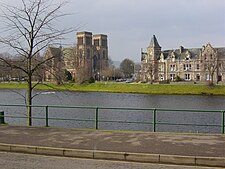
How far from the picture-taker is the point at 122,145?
30.3 feet

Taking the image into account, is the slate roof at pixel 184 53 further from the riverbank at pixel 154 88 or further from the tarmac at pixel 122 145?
the tarmac at pixel 122 145

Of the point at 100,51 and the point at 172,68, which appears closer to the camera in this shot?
Result: the point at 172,68

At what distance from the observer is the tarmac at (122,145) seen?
7961mm

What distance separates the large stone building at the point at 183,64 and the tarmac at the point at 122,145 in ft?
251

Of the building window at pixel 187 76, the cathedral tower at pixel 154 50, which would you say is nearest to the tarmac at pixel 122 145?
the building window at pixel 187 76

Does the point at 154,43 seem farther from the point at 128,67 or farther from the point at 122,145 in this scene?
the point at 122,145

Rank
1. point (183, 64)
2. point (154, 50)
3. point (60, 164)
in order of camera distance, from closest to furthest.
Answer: point (60, 164)
point (183, 64)
point (154, 50)

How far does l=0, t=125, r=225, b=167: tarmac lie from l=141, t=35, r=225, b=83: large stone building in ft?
251

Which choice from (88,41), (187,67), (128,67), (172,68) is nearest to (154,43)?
(172,68)

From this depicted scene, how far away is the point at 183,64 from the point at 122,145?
3777 inches

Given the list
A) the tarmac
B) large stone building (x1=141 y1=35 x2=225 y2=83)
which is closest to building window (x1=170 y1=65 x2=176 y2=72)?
large stone building (x1=141 y1=35 x2=225 y2=83)

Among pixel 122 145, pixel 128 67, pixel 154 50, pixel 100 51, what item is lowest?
pixel 122 145

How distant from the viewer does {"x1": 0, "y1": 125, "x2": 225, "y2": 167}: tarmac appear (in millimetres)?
7961

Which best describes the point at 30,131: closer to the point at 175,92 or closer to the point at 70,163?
the point at 70,163
